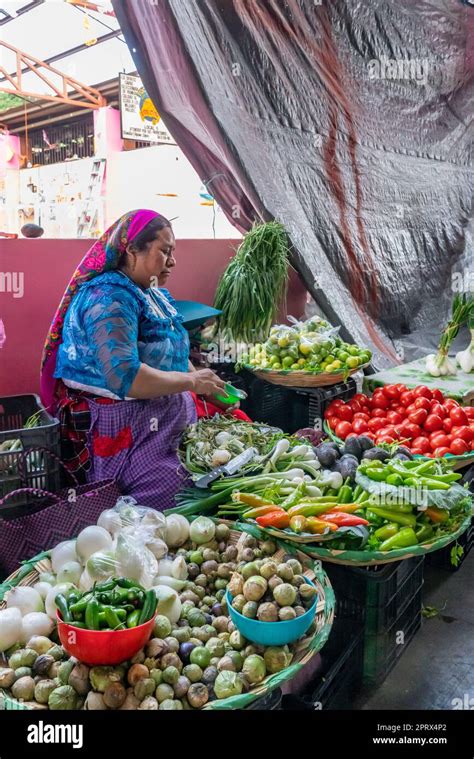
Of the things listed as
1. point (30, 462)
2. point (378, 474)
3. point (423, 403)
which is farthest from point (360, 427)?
point (30, 462)

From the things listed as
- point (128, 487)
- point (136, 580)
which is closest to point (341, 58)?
point (128, 487)

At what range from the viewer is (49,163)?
29.6ft

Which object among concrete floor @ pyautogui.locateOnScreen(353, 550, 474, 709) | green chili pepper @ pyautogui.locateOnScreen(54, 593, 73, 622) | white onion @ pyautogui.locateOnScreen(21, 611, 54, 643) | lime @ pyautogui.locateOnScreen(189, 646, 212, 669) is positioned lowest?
concrete floor @ pyautogui.locateOnScreen(353, 550, 474, 709)

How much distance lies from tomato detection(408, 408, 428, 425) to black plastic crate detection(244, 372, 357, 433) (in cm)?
50

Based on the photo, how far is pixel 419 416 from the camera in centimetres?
340

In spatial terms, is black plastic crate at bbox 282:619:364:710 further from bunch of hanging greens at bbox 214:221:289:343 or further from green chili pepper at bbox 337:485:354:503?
bunch of hanging greens at bbox 214:221:289:343

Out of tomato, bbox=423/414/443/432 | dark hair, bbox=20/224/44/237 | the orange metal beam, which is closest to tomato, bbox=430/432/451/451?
tomato, bbox=423/414/443/432

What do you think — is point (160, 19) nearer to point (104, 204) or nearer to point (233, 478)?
point (233, 478)

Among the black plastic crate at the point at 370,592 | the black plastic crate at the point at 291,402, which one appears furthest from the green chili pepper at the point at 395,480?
the black plastic crate at the point at 291,402

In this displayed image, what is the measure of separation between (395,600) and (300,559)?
0.52 metres

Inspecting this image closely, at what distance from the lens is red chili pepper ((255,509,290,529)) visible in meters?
2.03

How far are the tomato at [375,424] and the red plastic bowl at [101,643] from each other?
84.3 inches

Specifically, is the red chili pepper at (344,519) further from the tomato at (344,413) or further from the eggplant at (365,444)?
the tomato at (344,413)

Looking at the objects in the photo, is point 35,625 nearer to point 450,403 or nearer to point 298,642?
point 298,642
